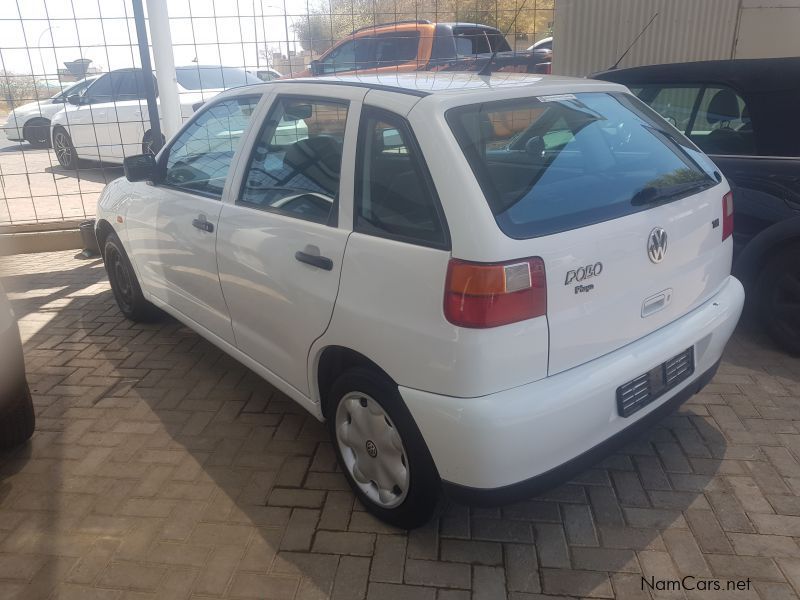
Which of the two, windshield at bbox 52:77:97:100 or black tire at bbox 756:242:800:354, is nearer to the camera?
black tire at bbox 756:242:800:354

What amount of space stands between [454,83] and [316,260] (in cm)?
90

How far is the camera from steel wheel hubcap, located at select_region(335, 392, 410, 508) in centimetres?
248

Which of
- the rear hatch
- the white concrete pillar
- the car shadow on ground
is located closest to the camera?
the rear hatch

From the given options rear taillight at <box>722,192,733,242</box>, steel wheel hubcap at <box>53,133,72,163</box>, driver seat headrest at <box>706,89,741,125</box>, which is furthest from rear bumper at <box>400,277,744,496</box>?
steel wheel hubcap at <box>53,133,72,163</box>

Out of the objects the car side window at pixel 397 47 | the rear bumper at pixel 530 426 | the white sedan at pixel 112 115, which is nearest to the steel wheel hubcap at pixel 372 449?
the rear bumper at pixel 530 426

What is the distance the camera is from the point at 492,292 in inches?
79.6

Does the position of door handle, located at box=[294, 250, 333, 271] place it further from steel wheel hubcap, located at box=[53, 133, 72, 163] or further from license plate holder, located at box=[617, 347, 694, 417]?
steel wheel hubcap, located at box=[53, 133, 72, 163]

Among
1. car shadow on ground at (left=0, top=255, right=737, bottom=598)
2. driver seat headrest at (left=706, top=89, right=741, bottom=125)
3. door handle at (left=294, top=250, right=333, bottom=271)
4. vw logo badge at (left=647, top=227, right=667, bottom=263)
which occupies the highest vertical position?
driver seat headrest at (left=706, top=89, right=741, bottom=125)

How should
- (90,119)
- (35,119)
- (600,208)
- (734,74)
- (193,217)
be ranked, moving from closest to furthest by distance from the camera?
(600,208)
(193,217)
(734,74)
(90,119)
(35,119)

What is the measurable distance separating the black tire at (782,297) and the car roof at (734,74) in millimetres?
963

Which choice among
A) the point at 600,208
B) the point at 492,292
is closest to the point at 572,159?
the point at 600,208

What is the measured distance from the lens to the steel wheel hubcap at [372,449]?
2.48 m

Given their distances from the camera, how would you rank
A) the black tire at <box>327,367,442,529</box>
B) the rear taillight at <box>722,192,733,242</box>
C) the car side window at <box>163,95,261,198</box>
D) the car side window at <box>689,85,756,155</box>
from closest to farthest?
1. the black tire at <box>327,367,442,529</box>
2. the rear taillight at <box>722,192,733,242</box>
3. the car side window at <box>163,95,261,198</box>
4. the car side window at <box>689,85,756,155</box>

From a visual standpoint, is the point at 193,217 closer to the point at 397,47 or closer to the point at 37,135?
the point at 397,47
